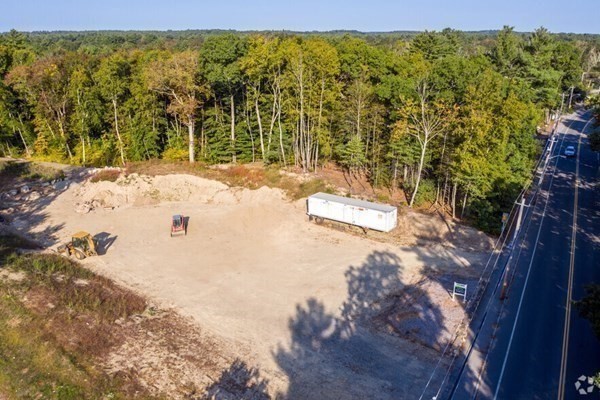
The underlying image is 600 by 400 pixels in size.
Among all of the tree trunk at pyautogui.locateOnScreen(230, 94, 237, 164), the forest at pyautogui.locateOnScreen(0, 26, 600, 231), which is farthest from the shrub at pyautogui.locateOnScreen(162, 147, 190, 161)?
the tree trunk at pyautogui.locateOnScreen(230, 94, 237, 164)

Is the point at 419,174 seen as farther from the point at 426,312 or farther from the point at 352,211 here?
the point at 426,312

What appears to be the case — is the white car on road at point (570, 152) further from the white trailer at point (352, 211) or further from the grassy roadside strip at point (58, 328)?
the grassy roadside strip at point (58, 328)

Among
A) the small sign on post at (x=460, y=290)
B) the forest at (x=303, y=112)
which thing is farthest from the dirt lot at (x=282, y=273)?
the forest at (x=303, y=112)

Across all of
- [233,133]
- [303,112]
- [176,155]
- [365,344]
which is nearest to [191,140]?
[176,155]

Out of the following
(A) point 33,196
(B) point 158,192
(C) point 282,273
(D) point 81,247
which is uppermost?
(B) point 158,192

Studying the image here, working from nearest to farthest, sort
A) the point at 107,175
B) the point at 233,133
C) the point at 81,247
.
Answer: the point at 81,247
the point at 107,175
the point at 233,133

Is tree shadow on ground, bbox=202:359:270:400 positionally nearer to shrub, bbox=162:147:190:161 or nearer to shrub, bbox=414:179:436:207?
shrub, bbox=414:179:436:207
